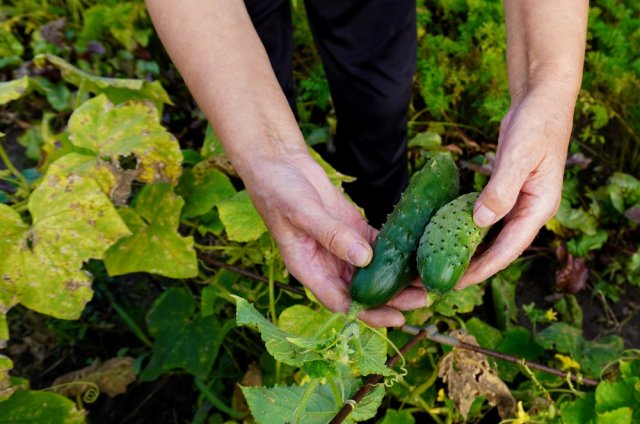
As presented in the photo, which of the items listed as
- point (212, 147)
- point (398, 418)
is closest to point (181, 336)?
point (212, 147)

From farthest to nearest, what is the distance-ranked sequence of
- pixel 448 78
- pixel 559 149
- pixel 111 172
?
pixel 448 78
pixel 111 172
pixel 559 149

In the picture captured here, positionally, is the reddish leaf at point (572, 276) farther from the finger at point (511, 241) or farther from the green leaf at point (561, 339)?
the finger at point (511, 241)

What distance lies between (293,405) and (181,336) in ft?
2.66

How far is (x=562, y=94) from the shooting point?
4.81 ft

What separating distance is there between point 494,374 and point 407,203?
60cm

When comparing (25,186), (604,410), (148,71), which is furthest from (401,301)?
(148,71)

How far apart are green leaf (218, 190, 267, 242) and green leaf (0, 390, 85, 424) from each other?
1.92ft

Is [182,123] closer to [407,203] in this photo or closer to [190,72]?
[190,72]

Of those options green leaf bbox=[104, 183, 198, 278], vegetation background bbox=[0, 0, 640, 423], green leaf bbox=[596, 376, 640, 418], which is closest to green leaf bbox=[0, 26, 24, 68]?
vegetation background bbox=[0, 0, 640, 423]

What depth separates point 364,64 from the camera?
2.19 metres

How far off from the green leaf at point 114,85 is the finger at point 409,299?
89 centimetres

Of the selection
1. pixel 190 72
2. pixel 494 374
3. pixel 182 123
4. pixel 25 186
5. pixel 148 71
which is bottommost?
pixel 494 374

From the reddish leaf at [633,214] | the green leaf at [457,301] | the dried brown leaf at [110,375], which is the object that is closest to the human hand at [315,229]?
the green leaf at [457,301]

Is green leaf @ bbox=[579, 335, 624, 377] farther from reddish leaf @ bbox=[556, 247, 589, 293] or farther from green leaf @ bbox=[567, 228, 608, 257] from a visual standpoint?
green leaf @ bbox=[567, 228, 608, 257]
